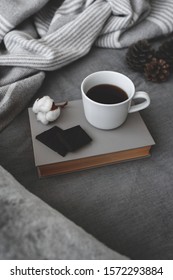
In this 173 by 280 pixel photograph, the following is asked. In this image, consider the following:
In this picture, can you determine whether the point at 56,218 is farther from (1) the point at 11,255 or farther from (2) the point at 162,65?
(2) the point at 162,65

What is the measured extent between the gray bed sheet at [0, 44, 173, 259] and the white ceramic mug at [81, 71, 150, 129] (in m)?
0.07

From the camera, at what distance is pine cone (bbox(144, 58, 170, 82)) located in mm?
586

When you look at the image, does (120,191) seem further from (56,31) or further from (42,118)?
(56,31)

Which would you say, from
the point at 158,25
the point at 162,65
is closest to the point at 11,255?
the point at 162,65

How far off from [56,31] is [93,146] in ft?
0.99

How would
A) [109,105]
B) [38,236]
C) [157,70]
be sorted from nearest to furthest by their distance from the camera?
1. [38,236]
2. [109,105]
3. [157,70]

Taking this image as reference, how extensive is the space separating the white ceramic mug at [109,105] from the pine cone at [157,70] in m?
0.13

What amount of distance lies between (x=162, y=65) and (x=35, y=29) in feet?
1.01

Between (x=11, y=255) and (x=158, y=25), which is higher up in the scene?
(x=11, y=255)

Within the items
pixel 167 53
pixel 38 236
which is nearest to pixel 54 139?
pixel 38 236

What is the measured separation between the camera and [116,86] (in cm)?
50

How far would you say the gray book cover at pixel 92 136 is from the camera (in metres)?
0.45

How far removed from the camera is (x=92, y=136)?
48 cm

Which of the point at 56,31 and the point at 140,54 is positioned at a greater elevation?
the point at 56,31
